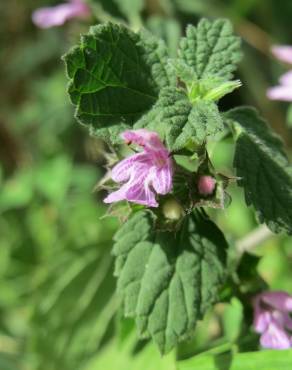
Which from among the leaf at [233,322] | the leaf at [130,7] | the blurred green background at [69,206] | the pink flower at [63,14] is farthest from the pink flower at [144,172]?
the leaf at [130,7]

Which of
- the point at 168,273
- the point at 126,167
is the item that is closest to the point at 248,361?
the point at 168,273

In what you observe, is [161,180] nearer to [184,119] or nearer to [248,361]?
[184,119]

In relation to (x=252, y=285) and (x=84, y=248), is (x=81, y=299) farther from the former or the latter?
(x=252, y=285)

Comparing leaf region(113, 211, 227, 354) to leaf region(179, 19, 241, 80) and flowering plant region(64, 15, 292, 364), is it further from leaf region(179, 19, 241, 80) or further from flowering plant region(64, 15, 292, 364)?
leaf region(179, 19, 241, 80)

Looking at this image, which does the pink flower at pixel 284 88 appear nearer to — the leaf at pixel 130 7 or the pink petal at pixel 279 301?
the leaf at pixel 130 7

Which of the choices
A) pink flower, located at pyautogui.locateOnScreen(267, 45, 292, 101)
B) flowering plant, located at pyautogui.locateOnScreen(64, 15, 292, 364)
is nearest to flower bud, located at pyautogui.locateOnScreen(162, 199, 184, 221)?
flowering plant, located at pyautogui.locateOnScreen(64, 15, 292, 364)
